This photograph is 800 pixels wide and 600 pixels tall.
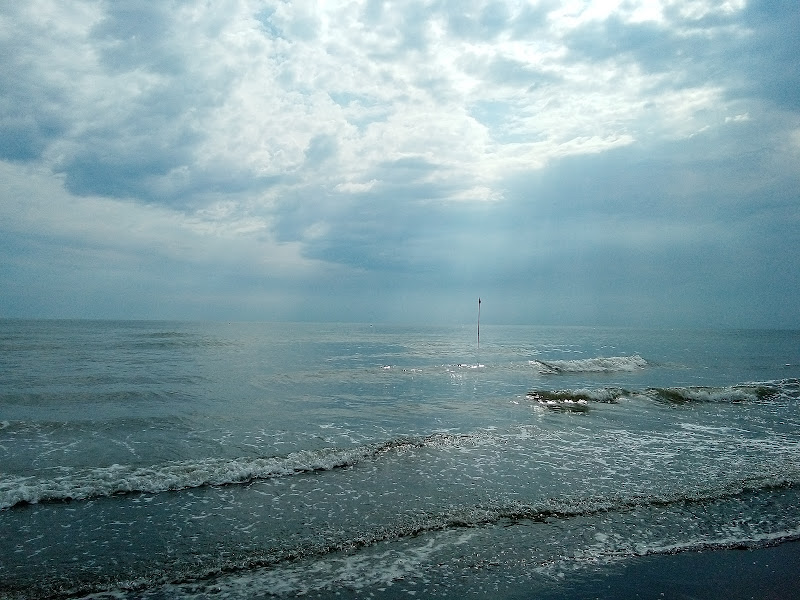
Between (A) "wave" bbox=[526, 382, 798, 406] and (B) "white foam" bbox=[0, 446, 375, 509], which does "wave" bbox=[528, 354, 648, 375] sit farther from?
(B) "white foam" bbox=[0, 446, 375, 509]

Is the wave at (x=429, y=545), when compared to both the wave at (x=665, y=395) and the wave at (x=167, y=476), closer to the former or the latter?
the wave at (x=167, y=476)

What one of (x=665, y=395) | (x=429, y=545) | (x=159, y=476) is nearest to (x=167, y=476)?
(x=159, y=476)

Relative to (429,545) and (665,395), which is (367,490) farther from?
(665,395)

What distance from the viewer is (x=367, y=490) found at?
1120 cm

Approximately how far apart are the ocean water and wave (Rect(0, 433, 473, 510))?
0.06 metres

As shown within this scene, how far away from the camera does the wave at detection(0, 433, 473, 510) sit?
428 inches

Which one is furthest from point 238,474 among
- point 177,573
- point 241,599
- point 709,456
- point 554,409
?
point 554,409

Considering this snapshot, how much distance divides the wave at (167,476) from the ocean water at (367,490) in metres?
0.06

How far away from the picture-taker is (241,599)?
6.64 m

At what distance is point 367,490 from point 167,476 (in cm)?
554

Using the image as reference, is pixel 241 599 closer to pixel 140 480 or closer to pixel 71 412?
pixel 140 480

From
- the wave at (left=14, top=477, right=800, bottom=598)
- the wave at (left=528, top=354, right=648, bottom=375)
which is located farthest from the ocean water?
the wave at (left=528, top=354, right=648, bottom=375)

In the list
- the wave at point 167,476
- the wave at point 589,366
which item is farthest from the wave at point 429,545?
the wave at point 589,366

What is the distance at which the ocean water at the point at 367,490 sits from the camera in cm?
745
